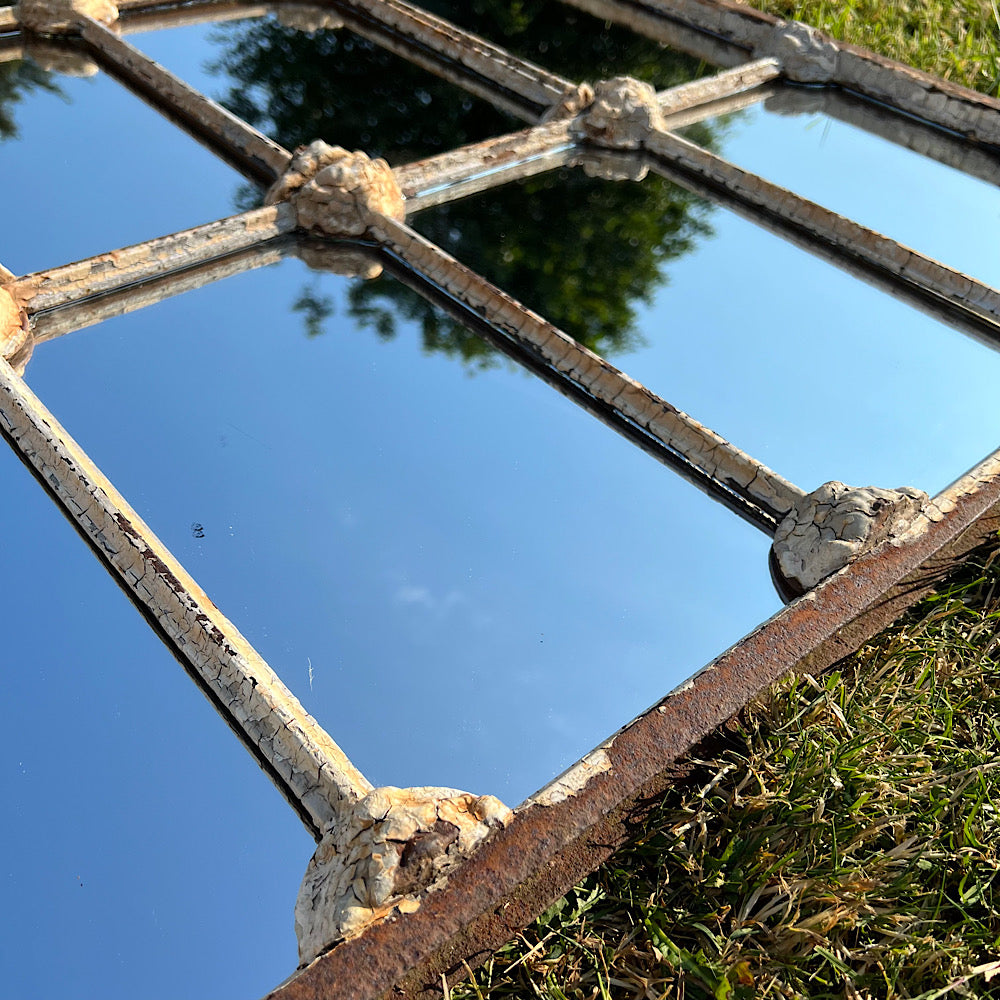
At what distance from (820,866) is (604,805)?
0.42 meters

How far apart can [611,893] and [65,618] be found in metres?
0.95

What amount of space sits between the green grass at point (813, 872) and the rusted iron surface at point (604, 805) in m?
0.10

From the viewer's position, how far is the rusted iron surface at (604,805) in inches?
51.2

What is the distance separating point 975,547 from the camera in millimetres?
2184

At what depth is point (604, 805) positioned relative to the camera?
150 cm

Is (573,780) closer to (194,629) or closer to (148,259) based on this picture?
(194,629)

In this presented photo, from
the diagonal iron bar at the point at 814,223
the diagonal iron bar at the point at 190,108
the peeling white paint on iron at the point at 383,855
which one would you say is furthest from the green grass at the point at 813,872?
the diagonal iron bar at the point at 190,108

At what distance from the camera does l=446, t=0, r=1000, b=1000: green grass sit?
158 centimetres

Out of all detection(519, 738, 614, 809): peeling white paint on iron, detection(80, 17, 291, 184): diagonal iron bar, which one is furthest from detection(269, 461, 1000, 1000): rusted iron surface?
detection(80, 17, 291, 184): diagonal iron bar

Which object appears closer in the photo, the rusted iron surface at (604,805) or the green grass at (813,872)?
the rusted iron surface at (604,805)

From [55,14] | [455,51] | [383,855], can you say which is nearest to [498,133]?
[455,51]

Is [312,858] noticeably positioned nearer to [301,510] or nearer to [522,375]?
[301,510]

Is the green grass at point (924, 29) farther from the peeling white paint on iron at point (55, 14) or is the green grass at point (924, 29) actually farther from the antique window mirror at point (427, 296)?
the peeling white paint on iron at point (55, 14)


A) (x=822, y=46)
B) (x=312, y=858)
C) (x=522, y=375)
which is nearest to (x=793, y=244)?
(x=522, y=375)
